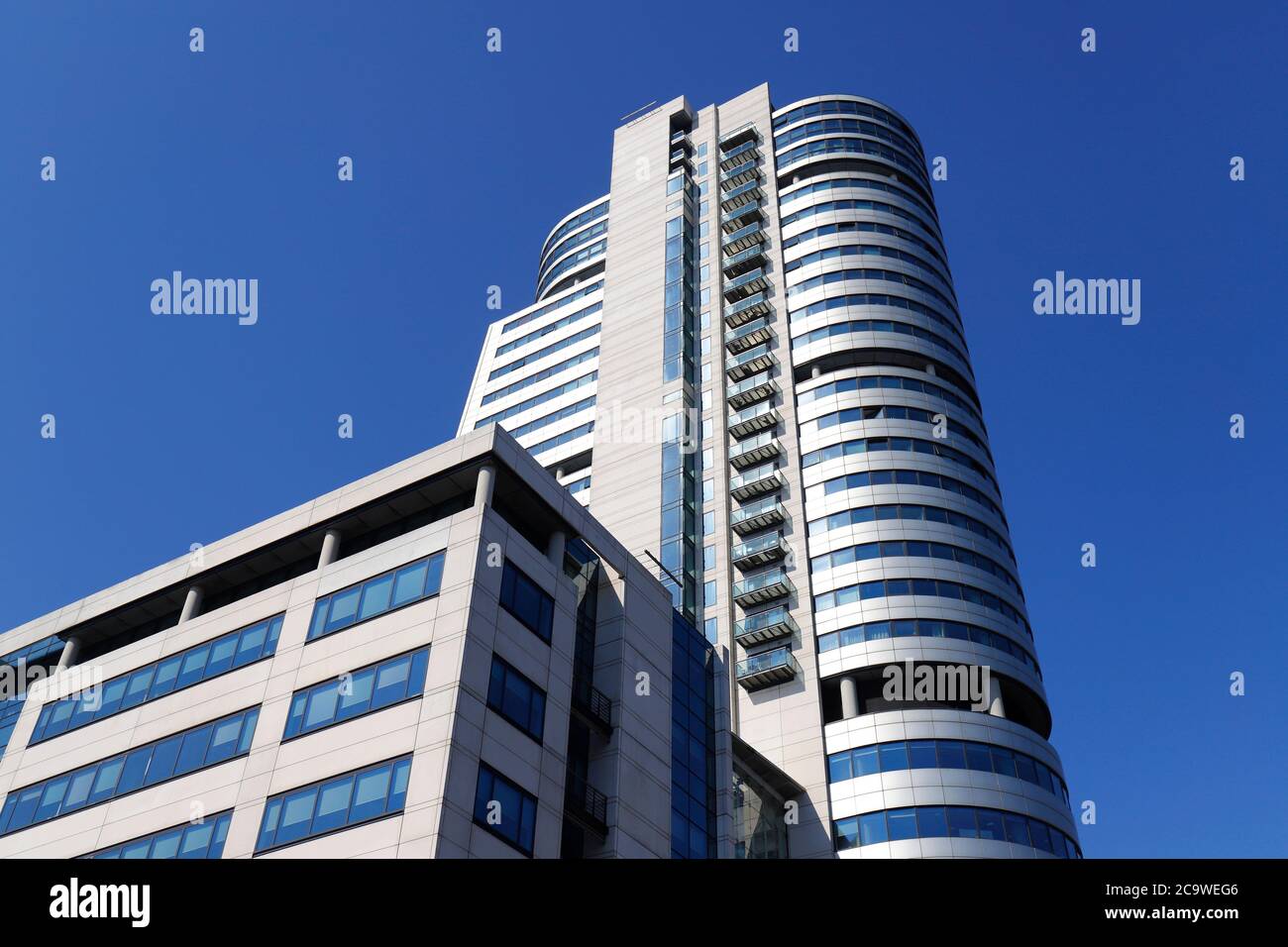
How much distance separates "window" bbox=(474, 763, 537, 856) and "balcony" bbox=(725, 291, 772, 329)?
63133 millimetres

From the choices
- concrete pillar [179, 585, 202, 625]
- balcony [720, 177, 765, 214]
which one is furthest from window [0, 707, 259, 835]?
balcony [720, 177, 765, 214]

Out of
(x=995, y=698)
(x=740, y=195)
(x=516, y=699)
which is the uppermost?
(x=740, y=195)

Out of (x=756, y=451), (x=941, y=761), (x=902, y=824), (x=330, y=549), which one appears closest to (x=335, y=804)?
(x=330, y=549)

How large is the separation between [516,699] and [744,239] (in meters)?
69.5

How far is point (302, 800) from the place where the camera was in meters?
33.9

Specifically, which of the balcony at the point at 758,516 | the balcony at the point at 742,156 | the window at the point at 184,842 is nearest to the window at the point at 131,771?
the window at the point at 184,842

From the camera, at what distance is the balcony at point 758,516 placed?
255ft

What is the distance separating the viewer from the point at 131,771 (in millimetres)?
39719

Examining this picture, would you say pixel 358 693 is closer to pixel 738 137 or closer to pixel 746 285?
pixel 746 285

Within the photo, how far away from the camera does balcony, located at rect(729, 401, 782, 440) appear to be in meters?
83.9

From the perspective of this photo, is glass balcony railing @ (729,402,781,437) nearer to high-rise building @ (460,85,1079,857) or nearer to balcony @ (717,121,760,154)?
high-rise building @ (460,85,1079,857)
